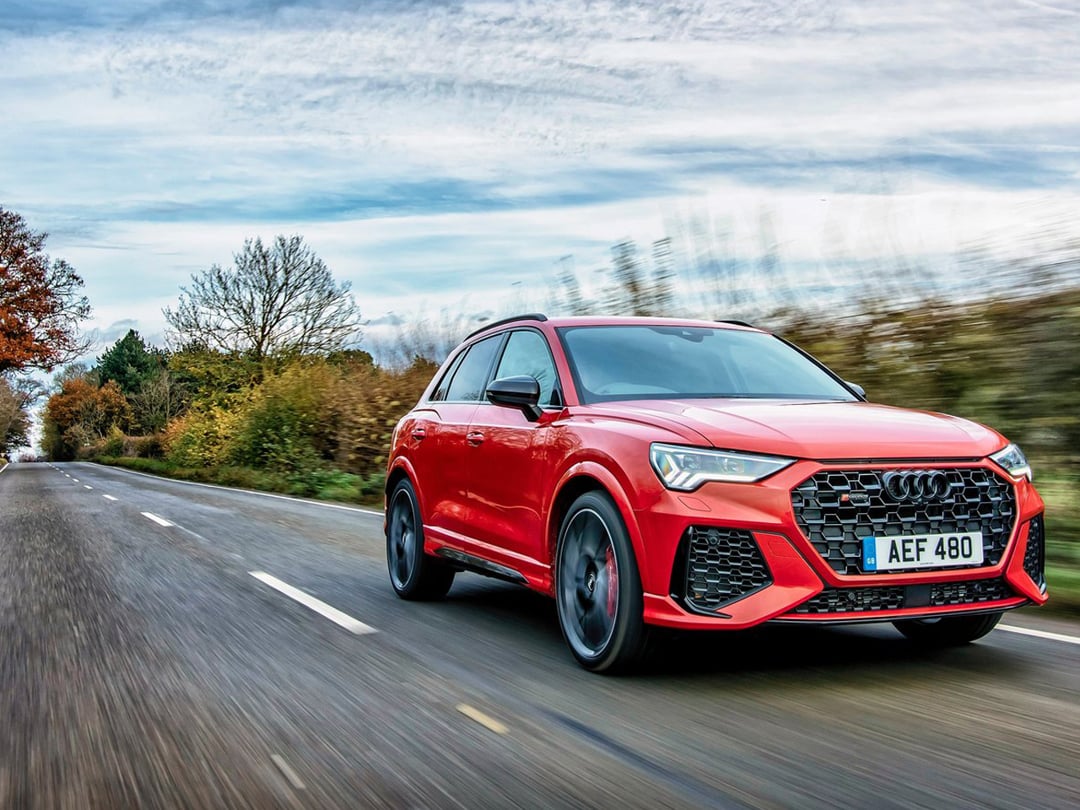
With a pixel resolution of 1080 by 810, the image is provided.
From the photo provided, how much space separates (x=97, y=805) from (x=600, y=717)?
68.8 inches

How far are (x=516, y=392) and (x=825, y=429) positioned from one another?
5.01 feet

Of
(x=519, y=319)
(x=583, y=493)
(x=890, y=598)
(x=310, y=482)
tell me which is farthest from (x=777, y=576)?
(x=310, y=482)

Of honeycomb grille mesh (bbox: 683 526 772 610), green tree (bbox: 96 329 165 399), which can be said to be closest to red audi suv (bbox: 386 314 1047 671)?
honeycomb grille mesh (bbox: 683 526 772 610)

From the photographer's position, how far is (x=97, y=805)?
3.27 m

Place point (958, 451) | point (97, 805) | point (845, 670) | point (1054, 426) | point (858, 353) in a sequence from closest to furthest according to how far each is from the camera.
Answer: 1. point (97, 805)
2. point (958, 451)
3. point (845, 670)
4. point (1054, 426)
5. point (858, 353)

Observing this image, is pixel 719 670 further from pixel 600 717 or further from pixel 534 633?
pixel 534 633

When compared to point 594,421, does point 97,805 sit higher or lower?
lower

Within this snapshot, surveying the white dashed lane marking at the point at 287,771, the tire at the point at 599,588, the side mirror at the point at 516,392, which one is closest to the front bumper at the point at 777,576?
the tire at the point at 599,588

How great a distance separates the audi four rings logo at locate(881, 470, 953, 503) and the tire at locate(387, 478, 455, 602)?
3325 mm

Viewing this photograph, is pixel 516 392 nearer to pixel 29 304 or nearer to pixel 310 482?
pixel 310 482

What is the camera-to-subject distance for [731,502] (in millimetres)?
4348

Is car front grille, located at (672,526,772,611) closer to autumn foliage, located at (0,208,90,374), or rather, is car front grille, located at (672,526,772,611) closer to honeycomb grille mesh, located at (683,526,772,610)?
honeycomb grille mesh, located at (683,526,772,610)

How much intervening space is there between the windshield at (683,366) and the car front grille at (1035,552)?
1244mm

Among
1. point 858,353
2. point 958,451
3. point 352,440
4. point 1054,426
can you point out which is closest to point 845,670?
point 958,451
